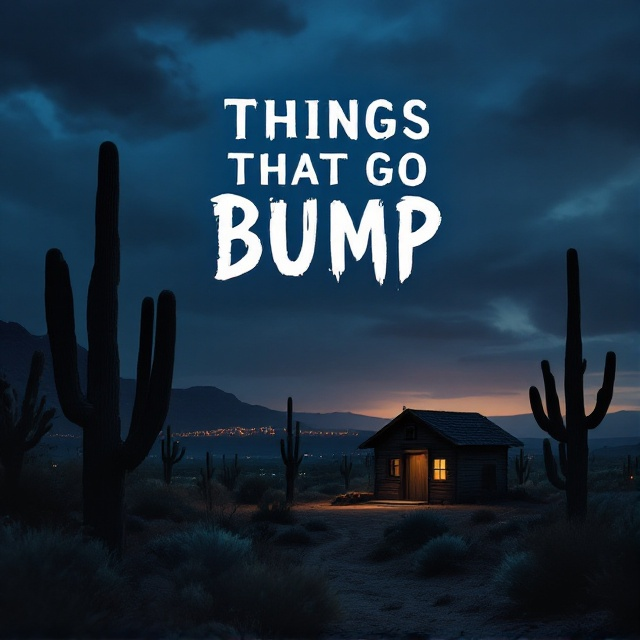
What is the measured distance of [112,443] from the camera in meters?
13.0

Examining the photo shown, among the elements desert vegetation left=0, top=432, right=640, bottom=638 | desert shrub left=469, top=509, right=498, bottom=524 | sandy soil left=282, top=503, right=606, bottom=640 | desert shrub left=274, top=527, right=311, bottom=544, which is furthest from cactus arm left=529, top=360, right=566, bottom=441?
desert shrub left=274, top=527, right=311, bottom=544

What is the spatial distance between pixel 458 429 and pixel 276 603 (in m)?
26.9

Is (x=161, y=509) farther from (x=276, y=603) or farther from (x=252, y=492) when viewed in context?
(x=276, y=603)

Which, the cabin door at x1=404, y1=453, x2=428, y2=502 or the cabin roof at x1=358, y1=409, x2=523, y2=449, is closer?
the cabin roof at x1=358, y1=409, x2=523, y2=449

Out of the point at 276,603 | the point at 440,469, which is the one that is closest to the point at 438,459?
the point at 440,469

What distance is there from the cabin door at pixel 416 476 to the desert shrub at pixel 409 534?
46.9 ft

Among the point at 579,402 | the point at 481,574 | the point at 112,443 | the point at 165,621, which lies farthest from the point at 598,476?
the point at 165,621

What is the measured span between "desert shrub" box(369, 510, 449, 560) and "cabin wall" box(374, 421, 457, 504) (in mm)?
A: 13231

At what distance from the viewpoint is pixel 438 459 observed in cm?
3456

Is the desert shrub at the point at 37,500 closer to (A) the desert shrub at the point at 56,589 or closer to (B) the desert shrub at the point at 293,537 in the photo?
(B) the desert shrub at the point at 293,537

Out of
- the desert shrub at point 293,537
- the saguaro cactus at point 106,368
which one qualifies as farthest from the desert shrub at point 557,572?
the desert shrub at point 293,537

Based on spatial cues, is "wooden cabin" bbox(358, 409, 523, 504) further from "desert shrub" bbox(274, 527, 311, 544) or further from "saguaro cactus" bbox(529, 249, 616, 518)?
"saguaro cactus" bbox(529, 249, 616, 518)

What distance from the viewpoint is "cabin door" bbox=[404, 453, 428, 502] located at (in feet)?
115

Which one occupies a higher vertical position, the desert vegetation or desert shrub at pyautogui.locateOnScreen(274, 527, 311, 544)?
the desert vegetation
